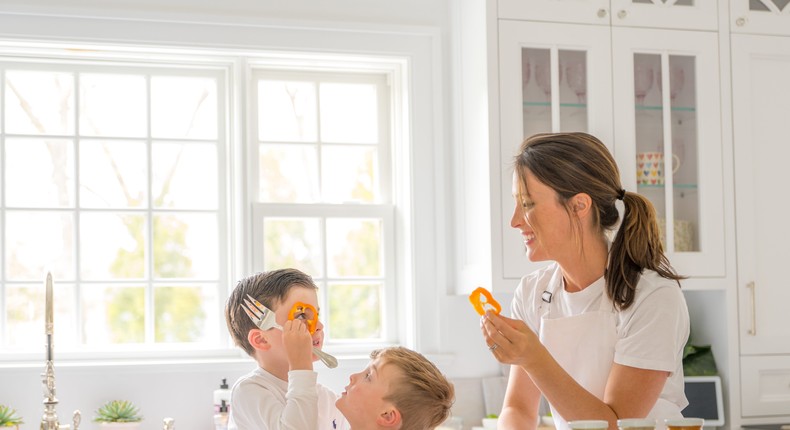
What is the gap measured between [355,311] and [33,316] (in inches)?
45.5

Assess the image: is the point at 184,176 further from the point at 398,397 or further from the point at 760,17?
the point at 760,17

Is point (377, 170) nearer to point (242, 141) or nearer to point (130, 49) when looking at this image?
point (242, 141)

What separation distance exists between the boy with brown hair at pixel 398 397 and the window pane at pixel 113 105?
1.78 m

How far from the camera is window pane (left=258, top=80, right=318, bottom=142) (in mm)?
3525

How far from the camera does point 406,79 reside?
3.50m

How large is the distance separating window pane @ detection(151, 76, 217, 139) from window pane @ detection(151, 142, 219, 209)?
55mm

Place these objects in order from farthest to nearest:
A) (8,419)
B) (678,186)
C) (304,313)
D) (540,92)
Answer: (678,186)
(540,92)
(8,419)
(304,313)

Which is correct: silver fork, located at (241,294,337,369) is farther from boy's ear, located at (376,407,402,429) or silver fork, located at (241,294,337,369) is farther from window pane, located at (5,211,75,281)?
window pane, located at (5,211,75,281)

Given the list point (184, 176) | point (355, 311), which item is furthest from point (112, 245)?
point (355, 311)

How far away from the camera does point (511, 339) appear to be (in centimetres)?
177

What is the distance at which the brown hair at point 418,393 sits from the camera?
200 cm

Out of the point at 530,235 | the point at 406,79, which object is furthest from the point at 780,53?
the point at 530,235

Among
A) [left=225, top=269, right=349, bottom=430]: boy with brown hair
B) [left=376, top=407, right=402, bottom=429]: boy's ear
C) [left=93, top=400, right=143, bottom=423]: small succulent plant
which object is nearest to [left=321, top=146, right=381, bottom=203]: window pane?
[left=93, top=400, right=143, bottom=423]: small succulent plant

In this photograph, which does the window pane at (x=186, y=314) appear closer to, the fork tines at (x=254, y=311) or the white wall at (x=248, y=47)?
the white wall at (x=248, y=47)
